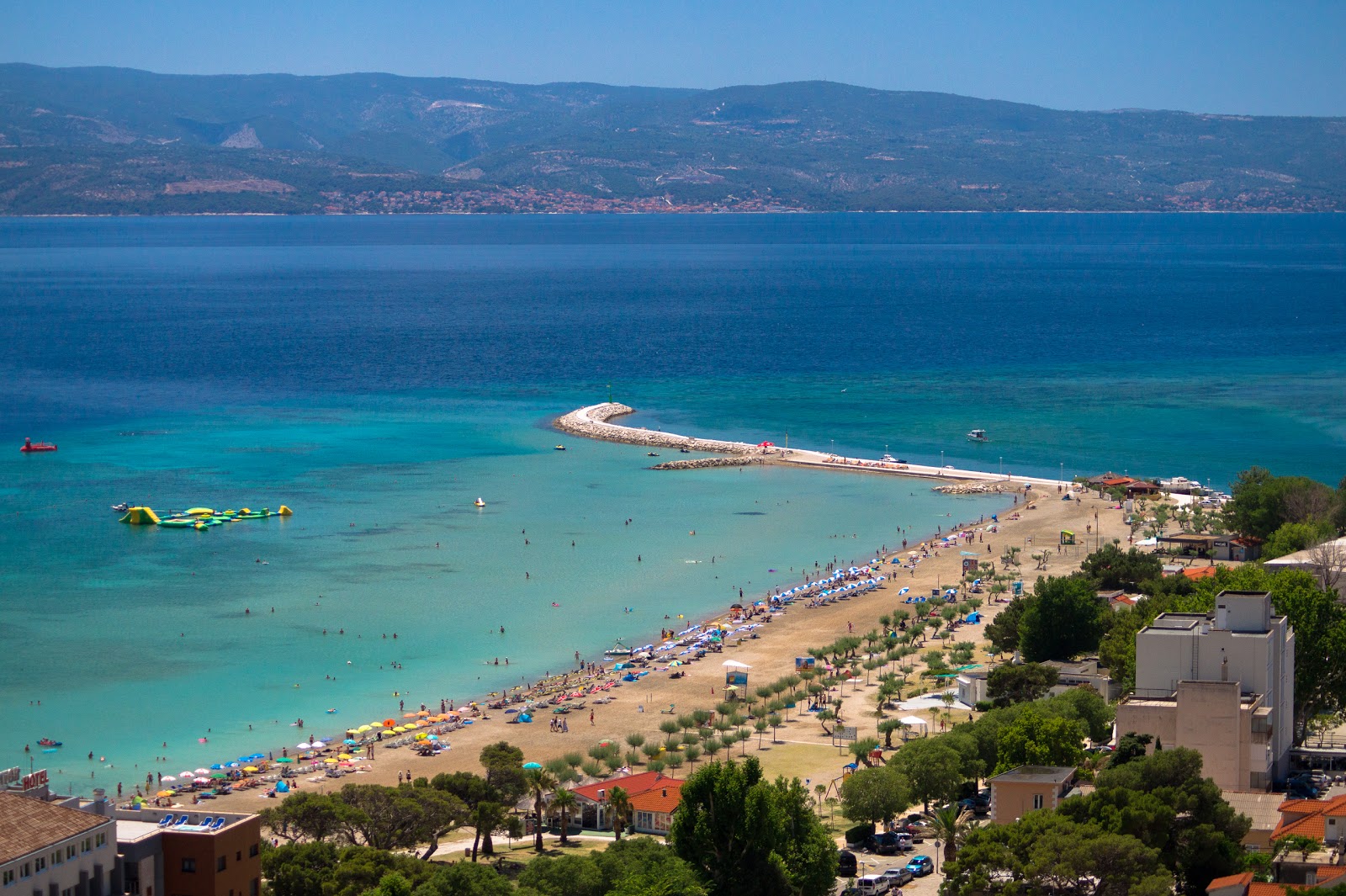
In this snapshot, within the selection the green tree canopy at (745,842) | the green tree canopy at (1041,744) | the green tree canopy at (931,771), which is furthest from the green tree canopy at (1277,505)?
the green tree canopy at (745,842)

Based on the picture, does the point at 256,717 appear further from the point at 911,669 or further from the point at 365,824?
the point at 911,669

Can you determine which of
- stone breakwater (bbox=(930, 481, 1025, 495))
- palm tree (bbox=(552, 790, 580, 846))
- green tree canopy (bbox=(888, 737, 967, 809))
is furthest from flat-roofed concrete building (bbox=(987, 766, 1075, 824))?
stone breakwater (bbox=(930, 481, 1025, 495))

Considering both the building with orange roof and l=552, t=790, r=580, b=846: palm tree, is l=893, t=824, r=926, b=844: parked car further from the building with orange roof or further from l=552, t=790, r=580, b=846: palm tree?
l=552, t=790, r=580, b=846: palm tree

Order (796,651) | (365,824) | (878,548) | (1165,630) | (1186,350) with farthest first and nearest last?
(1186,350), (878,548), (796,651), (1165,630), (365,824)

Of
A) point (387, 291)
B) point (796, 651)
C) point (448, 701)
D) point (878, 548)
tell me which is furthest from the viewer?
point (387, 291)

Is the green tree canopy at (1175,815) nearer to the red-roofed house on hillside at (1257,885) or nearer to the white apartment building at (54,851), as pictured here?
the red-roofed house on hillside at (1257,885)

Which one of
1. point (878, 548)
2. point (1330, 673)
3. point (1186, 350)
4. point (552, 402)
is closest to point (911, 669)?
point (1330, 673)
